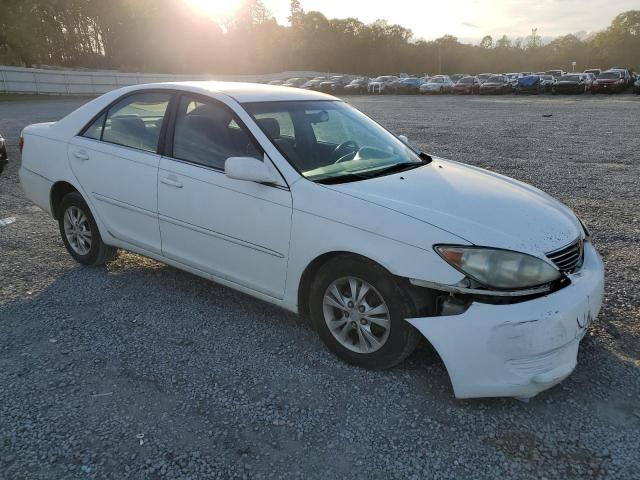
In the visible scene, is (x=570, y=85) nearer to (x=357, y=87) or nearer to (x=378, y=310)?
(x=357, y=87)

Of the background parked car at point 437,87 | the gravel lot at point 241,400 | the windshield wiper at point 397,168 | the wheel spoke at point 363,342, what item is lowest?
the background parked car at point 437,87

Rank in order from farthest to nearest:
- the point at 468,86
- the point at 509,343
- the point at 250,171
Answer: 1. the point at 468,86
2. the point at 250,171
3. the point at 509,343

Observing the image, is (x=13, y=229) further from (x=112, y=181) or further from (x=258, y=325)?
(x=258, y=325)

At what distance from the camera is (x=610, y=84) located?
3672 cm

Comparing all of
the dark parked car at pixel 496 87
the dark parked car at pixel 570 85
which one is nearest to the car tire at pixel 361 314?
the dark parked car at pixel 570 85

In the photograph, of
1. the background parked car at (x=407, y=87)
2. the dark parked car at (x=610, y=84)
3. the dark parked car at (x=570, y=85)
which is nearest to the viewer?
the dark parked car at (x=610, y=84)

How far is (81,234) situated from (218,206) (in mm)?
1862

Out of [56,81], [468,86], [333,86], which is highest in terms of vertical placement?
[468,86]

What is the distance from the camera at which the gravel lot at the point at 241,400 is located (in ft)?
8.03

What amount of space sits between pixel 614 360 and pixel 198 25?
7673 cm

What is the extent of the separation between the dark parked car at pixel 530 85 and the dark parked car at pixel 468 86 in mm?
3122

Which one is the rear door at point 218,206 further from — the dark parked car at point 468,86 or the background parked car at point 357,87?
the background parked car at point 357,87

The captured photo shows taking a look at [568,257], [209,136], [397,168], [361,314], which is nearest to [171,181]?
[209,136]

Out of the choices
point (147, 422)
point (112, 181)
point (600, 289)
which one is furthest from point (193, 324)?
point (600, 289)
